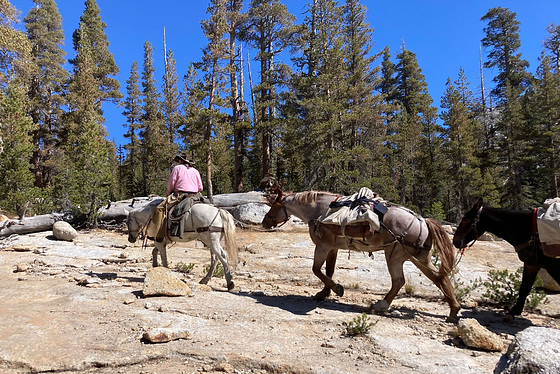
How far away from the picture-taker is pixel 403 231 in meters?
5.18

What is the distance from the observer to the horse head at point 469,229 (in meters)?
5.31

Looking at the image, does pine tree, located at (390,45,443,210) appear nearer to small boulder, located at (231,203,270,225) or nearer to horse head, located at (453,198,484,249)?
small boulder, located at (231,203,270,225)

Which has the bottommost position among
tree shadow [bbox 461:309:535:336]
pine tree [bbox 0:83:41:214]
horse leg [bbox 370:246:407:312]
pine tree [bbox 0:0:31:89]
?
tree shadow [bbox 461:309:535:336]

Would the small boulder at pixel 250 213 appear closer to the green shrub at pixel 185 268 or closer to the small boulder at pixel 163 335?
the green shrub at pixel 185 268

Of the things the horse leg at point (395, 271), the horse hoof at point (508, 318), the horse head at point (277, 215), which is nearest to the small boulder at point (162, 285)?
the horse head at point (277, 215)

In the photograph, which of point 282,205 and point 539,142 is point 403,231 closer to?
point 282,205

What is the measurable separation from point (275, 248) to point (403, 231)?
22.4ft

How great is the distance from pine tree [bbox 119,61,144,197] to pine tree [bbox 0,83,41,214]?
18.9 m

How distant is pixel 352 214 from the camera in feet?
17.3

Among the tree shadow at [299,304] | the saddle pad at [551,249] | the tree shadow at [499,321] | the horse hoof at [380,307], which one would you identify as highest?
the saddle pad at [551,249]

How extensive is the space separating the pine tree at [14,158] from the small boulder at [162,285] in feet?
34.8

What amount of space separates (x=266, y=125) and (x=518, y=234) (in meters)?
17.4

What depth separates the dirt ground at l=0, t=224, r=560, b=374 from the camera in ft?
10.7

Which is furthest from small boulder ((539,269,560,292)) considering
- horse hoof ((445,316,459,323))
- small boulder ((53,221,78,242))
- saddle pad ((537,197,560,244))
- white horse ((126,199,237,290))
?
small boulder ((53,221,78,242))
